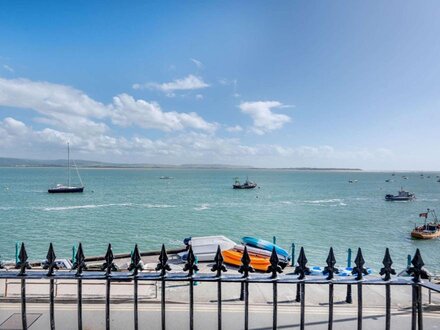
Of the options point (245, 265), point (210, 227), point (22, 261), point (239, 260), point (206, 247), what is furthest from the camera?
point (210, 227)

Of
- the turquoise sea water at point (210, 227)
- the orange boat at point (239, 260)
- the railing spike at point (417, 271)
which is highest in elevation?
the railing spike at point (417, 271)

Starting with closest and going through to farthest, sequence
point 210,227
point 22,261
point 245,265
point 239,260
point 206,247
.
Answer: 1. point 22,261
2. point 245,265
3. point 239,260
4. point 206,247
5. point 210,227

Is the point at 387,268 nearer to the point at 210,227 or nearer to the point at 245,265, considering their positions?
the point at 245,265

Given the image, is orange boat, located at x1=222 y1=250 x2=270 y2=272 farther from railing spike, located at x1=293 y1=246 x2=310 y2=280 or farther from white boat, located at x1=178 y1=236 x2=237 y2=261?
railing spike, located at x1=293 y1=246 x2=310 y2=280

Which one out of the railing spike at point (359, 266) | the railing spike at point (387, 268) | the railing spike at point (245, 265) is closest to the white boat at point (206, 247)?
the railing spike at point (245, 265)

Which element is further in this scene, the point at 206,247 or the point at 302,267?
the point at 206,247

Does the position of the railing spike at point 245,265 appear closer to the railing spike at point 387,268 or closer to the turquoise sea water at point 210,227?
the railing spike at point 387,268

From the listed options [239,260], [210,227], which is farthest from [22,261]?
[210,227]

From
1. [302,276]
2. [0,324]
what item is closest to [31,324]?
[0,324]

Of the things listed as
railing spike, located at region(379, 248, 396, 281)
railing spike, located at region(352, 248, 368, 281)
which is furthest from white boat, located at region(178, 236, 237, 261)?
railing spike, located at region(379, 248, 396, 281)

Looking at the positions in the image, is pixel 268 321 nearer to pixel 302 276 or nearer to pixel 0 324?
pixel 302 276

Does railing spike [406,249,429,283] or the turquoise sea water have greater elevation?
railing spike [406,249,429,283]

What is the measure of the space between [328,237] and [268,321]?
34.3m

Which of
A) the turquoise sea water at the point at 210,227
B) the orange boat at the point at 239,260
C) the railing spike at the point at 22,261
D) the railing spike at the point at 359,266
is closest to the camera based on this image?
the railing spike at the point at 22,261
